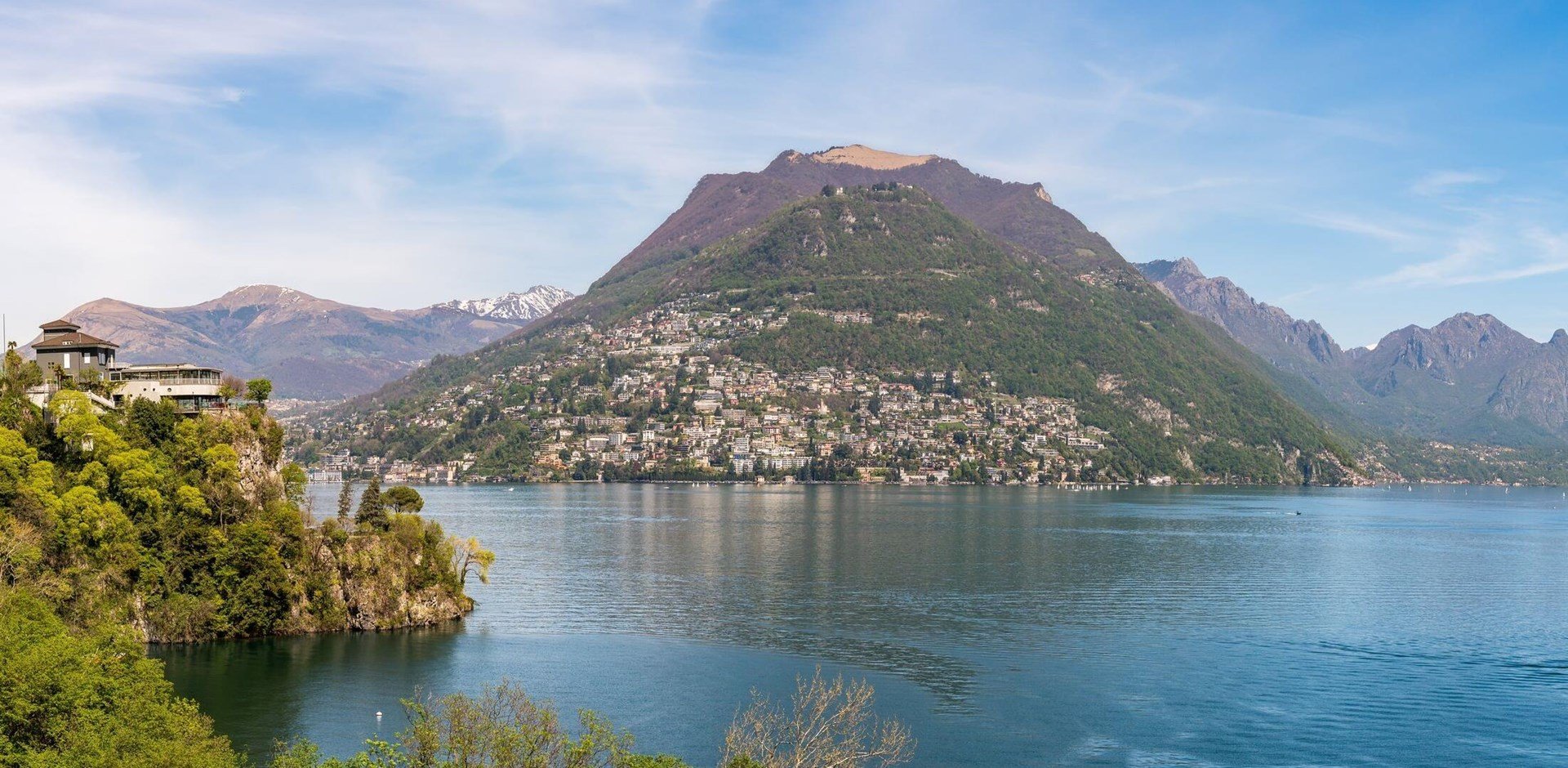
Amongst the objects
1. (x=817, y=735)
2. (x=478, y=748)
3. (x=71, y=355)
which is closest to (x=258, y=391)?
(x=71, y=355)

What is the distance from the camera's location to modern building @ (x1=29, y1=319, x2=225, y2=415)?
69438mm

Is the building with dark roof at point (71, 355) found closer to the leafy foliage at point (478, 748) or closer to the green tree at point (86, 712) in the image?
the green tree at point (86, 712)

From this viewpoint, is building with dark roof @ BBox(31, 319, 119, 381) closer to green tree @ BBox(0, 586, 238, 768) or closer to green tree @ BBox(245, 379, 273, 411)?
green tree @ BBox(245, 379, 273, 411)

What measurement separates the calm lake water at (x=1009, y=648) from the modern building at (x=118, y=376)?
687 inches

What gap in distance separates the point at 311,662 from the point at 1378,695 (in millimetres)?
45532

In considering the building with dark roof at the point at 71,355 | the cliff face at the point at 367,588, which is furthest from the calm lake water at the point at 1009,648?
the building with dark roof at the point at 71,355

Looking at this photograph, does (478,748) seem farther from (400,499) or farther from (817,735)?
(400,499)

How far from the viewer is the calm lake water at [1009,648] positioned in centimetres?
4488

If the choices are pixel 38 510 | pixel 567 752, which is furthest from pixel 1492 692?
pixel 38 510

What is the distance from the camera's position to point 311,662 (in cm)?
5509

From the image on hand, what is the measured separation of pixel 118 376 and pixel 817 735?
5639cm

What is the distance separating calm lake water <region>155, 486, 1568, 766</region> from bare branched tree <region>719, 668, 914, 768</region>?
142 centimetres

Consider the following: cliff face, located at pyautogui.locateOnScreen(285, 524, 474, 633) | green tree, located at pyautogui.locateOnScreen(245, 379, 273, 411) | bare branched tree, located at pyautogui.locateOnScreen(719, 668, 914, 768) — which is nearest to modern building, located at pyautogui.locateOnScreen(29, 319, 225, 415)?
green tree, located at pyautogui.locateOnScreen(245, 379, 273, 411)

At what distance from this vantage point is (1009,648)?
5947 centimetres
